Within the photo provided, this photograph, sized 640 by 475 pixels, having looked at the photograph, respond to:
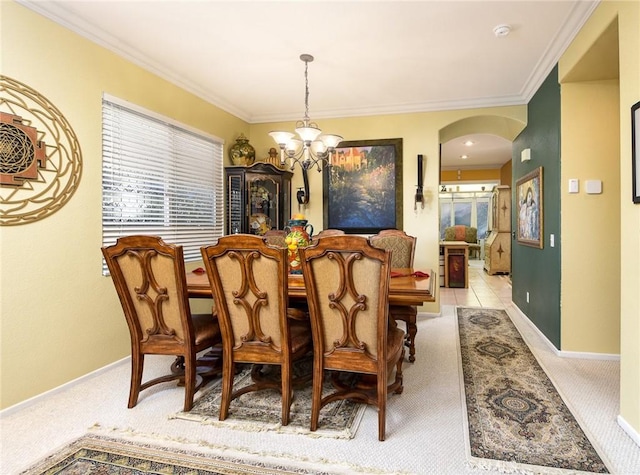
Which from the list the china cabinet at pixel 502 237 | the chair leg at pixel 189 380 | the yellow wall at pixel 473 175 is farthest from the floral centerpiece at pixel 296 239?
the yellow wall at pixel 473 175

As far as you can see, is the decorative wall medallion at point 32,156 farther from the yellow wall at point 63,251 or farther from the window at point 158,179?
the window at point 158,179

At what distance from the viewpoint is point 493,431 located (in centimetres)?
198

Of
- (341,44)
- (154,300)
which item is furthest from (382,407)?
(341,44)

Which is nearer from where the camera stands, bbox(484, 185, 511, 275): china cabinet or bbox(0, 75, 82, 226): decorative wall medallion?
bbox(0, 75, 82, 226): decorative wall medallion

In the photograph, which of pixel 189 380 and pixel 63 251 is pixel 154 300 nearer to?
pixel 189 380

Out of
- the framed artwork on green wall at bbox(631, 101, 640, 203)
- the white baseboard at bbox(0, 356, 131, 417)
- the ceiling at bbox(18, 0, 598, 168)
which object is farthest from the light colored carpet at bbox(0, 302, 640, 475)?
the ceiling at bbox(18, 0, 598, 168)

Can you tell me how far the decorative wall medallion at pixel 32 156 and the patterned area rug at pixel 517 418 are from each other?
294 centimetres

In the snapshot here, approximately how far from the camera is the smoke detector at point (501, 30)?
2.73 metres

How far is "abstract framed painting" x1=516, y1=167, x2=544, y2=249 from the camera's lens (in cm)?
363

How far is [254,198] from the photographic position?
4559mm

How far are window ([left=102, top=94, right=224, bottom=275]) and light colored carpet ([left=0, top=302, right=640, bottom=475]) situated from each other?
103 centimetres

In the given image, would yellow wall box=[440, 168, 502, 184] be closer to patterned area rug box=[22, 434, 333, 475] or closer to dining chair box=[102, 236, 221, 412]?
dining chair box=[102, 236, 221, 412]

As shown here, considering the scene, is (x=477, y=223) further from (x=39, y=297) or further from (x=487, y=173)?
(x=39, y=297)

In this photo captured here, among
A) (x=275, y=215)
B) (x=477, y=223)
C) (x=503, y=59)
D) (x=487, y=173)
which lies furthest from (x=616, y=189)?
(x=477, y=223)
